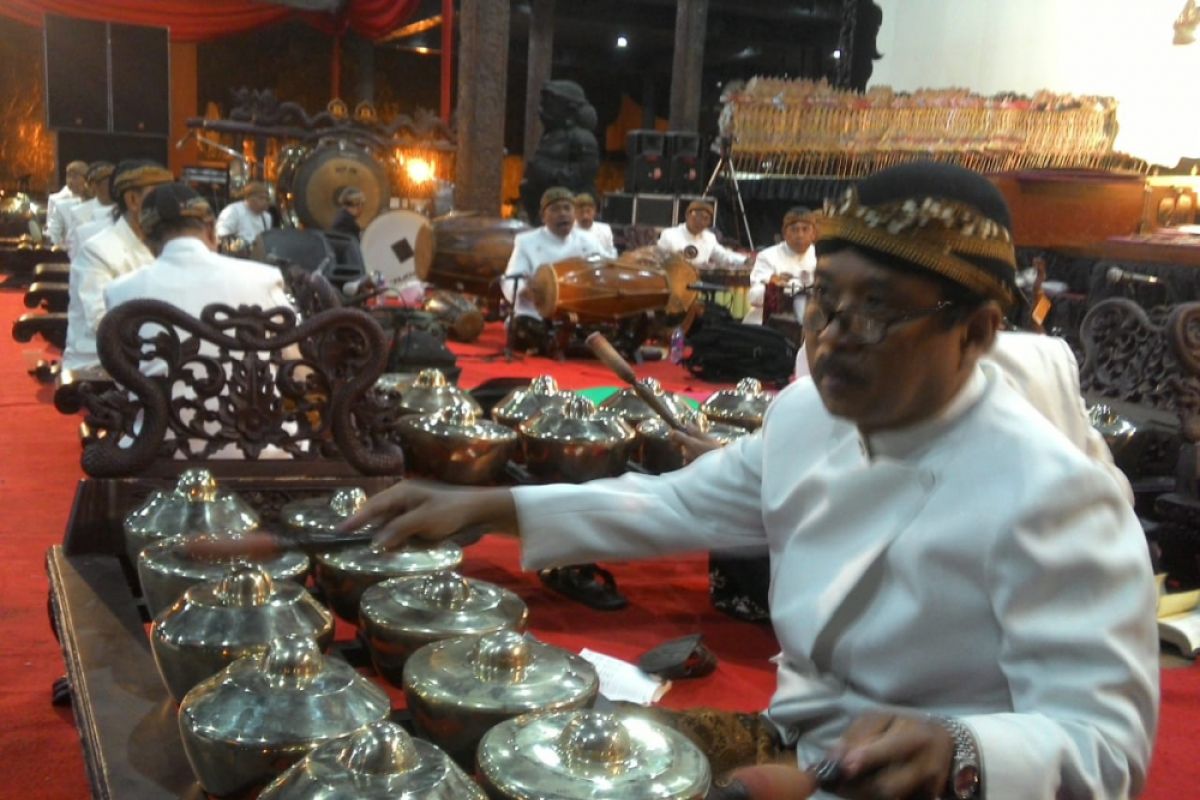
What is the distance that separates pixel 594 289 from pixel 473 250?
1.55 meters

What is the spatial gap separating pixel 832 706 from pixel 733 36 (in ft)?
41.2

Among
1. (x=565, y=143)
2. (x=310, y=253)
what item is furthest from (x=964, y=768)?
(x=565, y=143)

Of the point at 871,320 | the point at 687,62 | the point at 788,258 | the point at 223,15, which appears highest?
the point at 223,15

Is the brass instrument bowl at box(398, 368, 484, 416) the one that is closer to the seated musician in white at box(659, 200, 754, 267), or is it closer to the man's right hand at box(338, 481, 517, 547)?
the man's right hand at box(338, 481, 517, 547)

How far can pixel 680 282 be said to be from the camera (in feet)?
22.6

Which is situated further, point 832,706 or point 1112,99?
point 1112,99

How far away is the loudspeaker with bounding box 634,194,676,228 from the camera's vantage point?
32.4 ft

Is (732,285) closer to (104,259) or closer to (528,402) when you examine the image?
(104,259)

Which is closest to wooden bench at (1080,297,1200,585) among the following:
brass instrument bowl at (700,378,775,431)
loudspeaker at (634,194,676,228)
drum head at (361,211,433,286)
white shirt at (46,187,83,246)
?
brass instrument bowl at (700,378,775,431)

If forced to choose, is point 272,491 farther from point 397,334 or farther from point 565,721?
point 397,334

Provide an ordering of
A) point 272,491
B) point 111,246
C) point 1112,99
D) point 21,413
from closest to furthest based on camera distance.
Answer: point 272,491 < point 111,246 < point 21,413 < point 1112,99

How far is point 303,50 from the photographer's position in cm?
1348

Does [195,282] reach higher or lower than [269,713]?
higher

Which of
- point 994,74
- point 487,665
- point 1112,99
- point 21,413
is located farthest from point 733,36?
point 487,665
